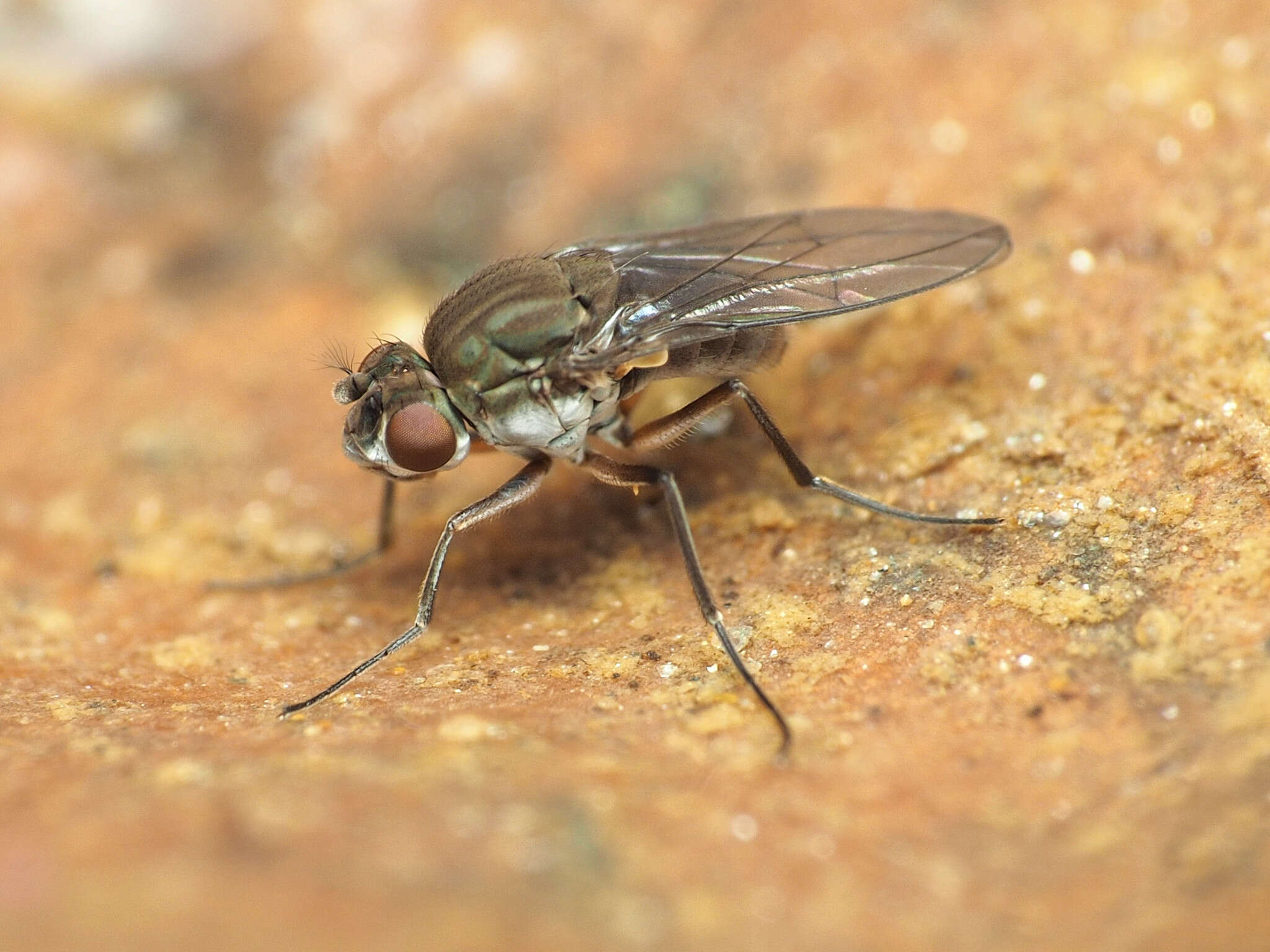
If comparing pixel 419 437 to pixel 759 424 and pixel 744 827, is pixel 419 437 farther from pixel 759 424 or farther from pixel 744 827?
pixel 744 827

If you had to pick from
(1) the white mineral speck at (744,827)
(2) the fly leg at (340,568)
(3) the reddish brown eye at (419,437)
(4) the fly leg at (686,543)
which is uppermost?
(3) the reddish brown eye at (419,437)

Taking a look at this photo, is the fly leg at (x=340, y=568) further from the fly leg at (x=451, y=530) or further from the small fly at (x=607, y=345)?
the fly leg at (x=451, y=530)

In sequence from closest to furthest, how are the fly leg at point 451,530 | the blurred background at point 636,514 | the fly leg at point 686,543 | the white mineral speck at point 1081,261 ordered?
the blurred background at point 636,514 → the fly leg at point 686,543 → the fly leg at point 451,530 → the white mineral speck at point 1081,261

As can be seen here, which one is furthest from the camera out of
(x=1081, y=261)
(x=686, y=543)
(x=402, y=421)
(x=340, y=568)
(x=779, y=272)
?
(x=340, y=568)

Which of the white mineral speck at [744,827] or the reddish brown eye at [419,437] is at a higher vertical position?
the reddish brown eye at [419,437]

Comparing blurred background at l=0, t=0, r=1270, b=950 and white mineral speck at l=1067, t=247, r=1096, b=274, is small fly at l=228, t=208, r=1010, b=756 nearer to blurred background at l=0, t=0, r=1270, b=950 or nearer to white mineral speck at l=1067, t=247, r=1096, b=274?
blurred background at l=0, t=0, r=1270, b=950

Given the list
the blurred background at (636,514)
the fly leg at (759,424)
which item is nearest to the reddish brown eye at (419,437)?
the blurred background at (636,514)

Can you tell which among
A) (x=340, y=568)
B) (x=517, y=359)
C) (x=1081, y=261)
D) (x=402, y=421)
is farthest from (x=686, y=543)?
(x=1081, y=261)

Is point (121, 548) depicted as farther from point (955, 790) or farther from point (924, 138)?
point (924, 138)
